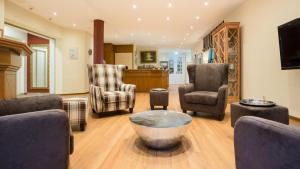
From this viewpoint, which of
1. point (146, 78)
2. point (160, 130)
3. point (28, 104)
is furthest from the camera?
point (146, 78)

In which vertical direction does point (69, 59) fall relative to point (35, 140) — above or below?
above

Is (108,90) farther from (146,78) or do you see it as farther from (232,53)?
(146,78)

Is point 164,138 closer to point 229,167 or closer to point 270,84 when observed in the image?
point 229,167

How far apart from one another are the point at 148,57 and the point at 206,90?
970 cm

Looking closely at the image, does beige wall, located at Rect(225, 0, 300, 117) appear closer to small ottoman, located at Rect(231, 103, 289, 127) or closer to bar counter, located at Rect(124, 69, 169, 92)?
small ottoman, located at Rect(231, 103, 289, 127)

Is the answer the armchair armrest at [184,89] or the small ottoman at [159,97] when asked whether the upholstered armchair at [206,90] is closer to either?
the armchair armrest at [184,89]

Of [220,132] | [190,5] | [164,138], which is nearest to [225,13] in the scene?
[190,5]

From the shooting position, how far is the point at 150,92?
3975 mm

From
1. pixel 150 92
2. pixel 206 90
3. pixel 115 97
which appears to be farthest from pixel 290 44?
pixel 115 97

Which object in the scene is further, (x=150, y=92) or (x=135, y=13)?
(x=135, y=13)

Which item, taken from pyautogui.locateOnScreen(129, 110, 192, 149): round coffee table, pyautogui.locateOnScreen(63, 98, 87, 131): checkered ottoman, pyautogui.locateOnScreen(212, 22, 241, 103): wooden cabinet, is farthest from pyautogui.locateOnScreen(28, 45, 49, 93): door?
pyautogui.locateOnScreen(129, 110, 192, 149): round coffee table

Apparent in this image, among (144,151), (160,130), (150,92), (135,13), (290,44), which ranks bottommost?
(144,151)

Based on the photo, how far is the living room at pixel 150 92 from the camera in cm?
79

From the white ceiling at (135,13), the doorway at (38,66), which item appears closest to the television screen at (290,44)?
the white ceiling at (135,13)
